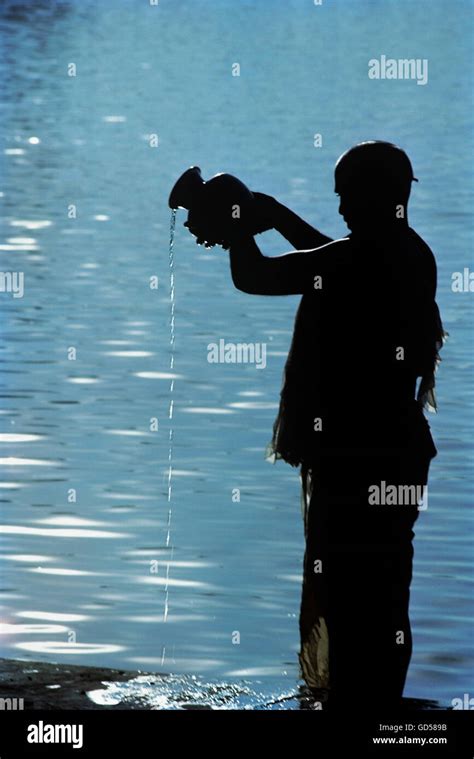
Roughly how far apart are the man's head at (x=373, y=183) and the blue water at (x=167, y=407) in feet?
6.91

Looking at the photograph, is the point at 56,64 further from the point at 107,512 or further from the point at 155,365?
the point at 107,512

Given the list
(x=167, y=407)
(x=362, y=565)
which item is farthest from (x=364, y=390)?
(x=167, y=407)

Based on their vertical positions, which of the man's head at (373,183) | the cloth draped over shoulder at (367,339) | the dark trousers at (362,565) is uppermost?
the man's head at (373,183)

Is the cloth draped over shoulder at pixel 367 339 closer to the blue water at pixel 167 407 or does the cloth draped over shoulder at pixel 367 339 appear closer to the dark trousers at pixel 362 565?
the dark trousers at pixel 362 565

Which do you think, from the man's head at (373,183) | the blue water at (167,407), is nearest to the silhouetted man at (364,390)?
the man's head at (373,183)

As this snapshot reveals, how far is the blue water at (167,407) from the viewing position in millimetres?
9883

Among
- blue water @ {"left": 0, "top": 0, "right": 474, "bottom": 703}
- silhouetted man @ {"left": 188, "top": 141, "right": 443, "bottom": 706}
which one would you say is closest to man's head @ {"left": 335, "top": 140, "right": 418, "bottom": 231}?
silhouetted man @ {"left": 188, "top": 141, "right": 443, "bottom": 706}

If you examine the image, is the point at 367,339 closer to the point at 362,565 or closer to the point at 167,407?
→ the point at 362,565

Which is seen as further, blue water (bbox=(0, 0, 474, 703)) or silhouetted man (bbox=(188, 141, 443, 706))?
blue water (bbox=(0, 0, 474, 703))

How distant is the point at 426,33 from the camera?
60.5 metres

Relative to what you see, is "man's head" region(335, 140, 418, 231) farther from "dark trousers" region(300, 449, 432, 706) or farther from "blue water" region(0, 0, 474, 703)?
"blue water" region(0, 0, 474, 703)

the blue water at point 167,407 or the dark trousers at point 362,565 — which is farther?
the blue water at point 167,407

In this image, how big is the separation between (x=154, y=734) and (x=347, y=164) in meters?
1.93

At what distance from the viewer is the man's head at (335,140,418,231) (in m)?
7.29
